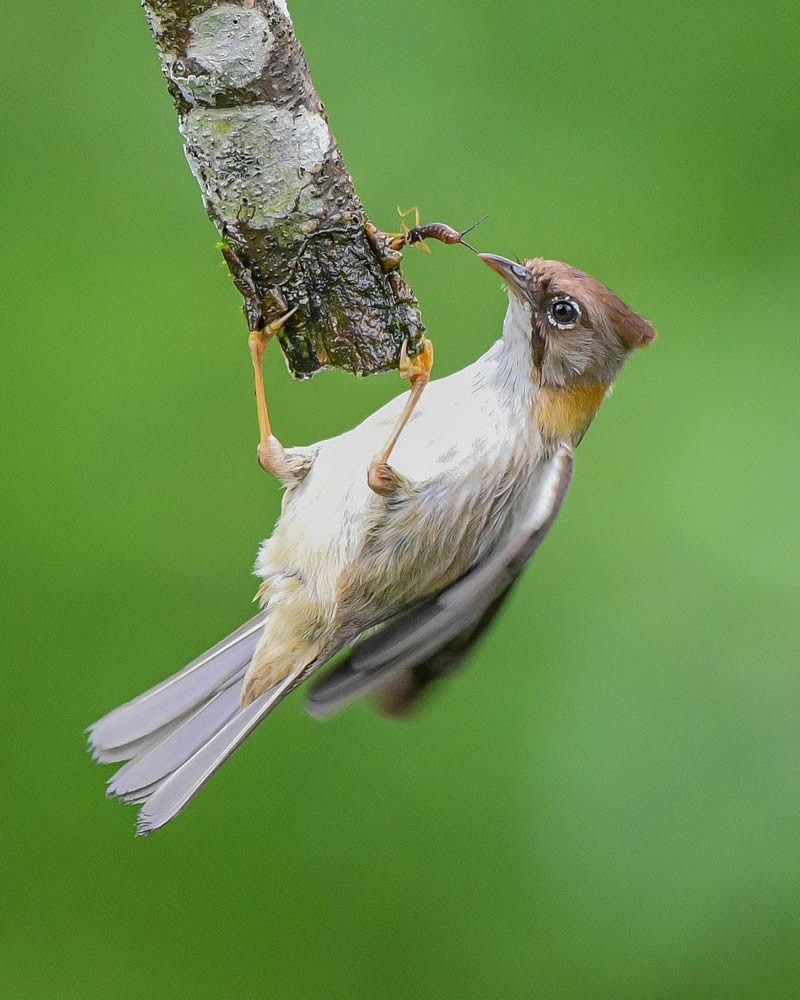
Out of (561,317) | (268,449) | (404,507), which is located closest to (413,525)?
(404,507)

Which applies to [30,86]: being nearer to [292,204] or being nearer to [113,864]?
[292,204]

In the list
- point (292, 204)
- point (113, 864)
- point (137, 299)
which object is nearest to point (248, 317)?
point (292, 204)

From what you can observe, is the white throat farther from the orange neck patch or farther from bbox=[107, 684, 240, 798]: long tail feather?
bbox=[107, 684, 240, 798]: long tail feather

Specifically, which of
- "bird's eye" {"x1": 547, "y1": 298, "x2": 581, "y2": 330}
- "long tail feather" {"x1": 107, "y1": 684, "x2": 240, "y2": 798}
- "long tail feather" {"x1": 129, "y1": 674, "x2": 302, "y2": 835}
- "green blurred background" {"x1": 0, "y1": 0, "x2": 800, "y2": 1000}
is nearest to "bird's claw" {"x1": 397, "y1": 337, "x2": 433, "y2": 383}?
"bird's eye" {"x1": 547, "y1": 298, "x2": 581, "y2": 330}

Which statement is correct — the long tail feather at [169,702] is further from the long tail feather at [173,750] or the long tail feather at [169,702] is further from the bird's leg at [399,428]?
the bird's leg at [399,428]

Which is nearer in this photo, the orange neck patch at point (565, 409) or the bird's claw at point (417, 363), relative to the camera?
the bird's claw at point (417, 363)

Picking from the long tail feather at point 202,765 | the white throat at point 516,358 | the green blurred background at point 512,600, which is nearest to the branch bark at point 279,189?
the white throat at point 516,358

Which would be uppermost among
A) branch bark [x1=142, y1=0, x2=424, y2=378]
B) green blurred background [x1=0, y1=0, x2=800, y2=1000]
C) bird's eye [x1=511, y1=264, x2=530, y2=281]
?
branch bark [x1=142, y1=0, x2=424, y2=378]

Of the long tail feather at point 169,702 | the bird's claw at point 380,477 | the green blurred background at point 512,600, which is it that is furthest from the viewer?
the green blurred background at point 512,600
